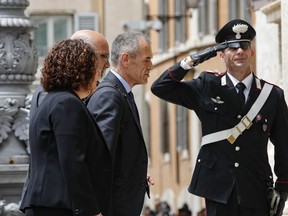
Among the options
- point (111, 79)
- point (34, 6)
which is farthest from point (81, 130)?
point (34, 6)

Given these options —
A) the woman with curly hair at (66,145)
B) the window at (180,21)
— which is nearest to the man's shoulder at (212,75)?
the woman with curly hair at (66,145)

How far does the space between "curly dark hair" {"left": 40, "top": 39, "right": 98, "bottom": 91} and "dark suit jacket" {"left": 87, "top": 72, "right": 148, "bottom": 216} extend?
101 centimetres

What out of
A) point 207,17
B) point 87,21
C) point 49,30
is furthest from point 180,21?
point 207,17

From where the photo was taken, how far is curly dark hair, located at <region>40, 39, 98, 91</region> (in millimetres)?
10289

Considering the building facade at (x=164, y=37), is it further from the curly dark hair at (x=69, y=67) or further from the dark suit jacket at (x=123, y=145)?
the curly dark hair at (x=69, y=67)

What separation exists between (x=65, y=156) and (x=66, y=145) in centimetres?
6

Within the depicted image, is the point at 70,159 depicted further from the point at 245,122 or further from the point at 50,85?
the point at 245,122

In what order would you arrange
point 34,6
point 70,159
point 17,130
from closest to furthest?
point 70,159, point 17,130, point 34,6

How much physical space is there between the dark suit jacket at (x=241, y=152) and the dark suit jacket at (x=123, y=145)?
0.88m

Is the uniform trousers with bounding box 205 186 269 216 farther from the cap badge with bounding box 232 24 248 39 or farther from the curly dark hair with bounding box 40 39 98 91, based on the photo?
the curly dark hair with bounding box 40 39 98 91

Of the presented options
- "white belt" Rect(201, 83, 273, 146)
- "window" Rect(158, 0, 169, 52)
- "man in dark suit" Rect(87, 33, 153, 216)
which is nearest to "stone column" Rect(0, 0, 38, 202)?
"white belt" Rect(201, 83, 273, 146)

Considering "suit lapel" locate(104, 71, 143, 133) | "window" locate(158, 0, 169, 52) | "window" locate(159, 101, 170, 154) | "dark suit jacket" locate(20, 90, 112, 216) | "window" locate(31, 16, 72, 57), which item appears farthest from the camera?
"window" locate(158, 0, 169, 52)

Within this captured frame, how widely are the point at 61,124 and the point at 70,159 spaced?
192 mm

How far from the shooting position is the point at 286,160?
40.7ft
